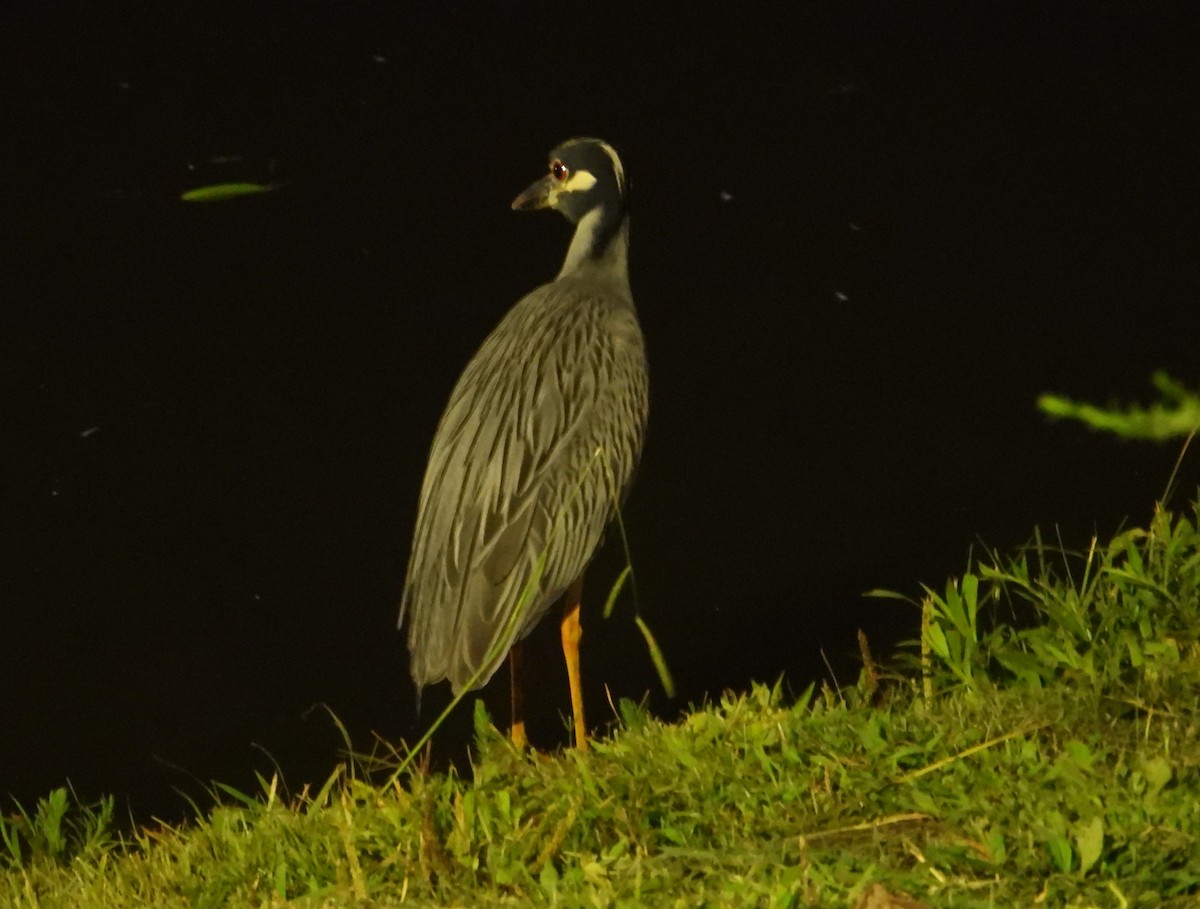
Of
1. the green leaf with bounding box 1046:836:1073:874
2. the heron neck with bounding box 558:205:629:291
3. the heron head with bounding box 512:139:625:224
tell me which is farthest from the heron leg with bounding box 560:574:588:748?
the green leaf with bounding box 1046:836:1073:874

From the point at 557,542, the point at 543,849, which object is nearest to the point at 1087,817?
Result: the point at 543,849

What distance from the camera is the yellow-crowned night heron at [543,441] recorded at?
12.3ft

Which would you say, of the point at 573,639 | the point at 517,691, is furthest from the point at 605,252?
the point at 517,691

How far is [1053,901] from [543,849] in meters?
0.76

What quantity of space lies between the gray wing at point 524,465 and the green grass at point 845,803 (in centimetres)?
58

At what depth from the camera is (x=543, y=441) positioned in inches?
159

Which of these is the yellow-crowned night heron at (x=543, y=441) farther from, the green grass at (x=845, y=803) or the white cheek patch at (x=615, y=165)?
the green grass at (x=845, y=803)

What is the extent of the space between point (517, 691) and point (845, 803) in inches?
52.3

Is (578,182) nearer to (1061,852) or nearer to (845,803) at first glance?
(845,803)

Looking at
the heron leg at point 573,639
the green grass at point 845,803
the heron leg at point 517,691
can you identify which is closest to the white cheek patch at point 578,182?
the heron leg at point 573,639

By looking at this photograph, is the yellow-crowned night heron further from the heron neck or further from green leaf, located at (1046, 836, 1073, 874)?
green leaf, located at (1046, 836, 1073, 874)

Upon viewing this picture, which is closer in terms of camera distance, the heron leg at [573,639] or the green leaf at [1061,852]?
the green leaf at [1061,852]

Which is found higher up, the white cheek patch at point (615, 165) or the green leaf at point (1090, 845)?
the white cheek patch at point (615, 165)

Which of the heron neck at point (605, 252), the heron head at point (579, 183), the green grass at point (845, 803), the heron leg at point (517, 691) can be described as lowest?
the heron leg at point (517, 691)
